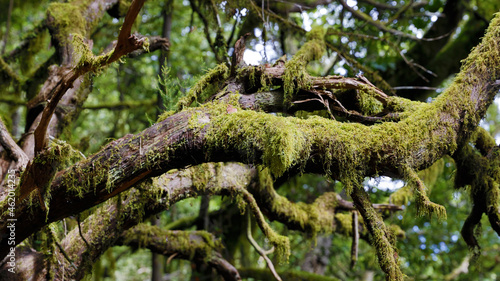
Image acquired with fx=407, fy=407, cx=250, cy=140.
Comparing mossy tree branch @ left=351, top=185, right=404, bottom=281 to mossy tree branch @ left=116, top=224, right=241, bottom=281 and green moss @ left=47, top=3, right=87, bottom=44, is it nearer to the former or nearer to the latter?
mossy tree branch @ left=116, top=224, right=241, bottom=281

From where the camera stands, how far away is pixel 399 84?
230 inches

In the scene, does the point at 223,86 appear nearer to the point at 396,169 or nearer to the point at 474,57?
the point at 396,169

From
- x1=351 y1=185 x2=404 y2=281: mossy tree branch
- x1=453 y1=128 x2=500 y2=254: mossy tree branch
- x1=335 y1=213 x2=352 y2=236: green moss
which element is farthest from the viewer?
x1=335 y1=213 x2=352 y2=236: green moss

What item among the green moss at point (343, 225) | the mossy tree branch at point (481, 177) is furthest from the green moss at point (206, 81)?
the green moss at point (343, 225)

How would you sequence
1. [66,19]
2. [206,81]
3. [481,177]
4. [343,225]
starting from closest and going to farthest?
[206,81]
[481,177]
[66,19]
[343,225]

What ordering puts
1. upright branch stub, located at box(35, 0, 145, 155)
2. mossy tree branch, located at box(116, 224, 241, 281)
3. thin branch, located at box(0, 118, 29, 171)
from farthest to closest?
mossy tree branch, located at box(116, 224, 241, 281)
thin branch, located at box(0, 118, 29, 171)
upright branch stub, located at box(35, 0, 145, 155)

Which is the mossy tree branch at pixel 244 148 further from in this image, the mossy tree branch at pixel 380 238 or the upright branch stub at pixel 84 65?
the upright branch stub at pixel 84 65

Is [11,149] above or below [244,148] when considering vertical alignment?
above

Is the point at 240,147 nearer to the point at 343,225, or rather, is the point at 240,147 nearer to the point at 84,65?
the point at 84,65

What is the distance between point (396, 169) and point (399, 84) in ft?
12.9

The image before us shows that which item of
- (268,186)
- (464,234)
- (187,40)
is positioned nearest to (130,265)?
(187,40)

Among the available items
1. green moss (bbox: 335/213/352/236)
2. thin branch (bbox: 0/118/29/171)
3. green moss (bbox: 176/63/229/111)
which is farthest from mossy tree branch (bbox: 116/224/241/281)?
green moss (bbox: 176/63/229/111)

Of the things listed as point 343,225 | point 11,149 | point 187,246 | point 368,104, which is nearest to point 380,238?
point 368,104

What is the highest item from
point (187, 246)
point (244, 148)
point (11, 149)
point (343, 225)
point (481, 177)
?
Result: point (11, 149)
